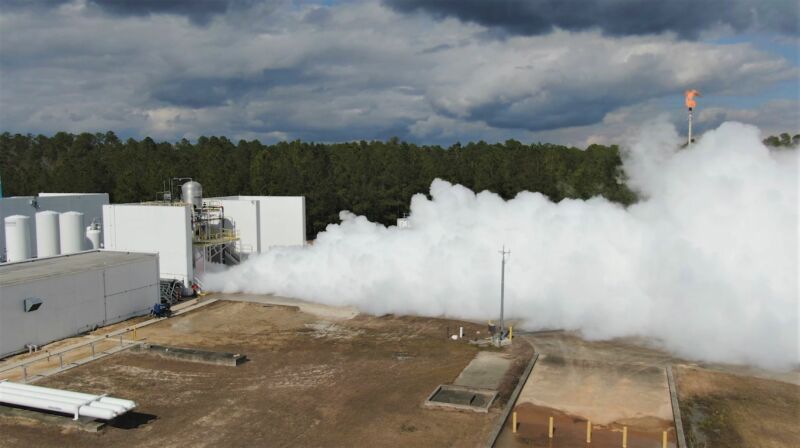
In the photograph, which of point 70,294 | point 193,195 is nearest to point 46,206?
point 193,195

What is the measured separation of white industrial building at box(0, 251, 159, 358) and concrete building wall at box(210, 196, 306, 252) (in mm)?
13363

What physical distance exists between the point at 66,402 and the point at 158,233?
871 inches

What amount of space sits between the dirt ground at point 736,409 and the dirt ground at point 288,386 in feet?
21.0

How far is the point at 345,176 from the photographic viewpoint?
7288cm

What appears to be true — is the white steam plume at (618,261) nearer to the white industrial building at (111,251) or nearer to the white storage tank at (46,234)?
the white industrial building at (111,251)

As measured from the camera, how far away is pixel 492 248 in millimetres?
38312

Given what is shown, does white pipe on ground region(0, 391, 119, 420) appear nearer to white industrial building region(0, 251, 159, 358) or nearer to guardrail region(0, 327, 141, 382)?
guardrail region(0, 327, 141, 382)

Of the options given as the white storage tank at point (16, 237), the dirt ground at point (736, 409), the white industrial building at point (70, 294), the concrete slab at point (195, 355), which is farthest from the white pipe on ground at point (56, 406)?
the white storage tank at point (16, 237)

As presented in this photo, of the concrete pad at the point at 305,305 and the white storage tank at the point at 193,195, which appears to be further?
the white storage tank at the point at 193,195

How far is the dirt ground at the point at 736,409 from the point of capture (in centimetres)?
1972

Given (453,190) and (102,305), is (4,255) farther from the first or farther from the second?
(453,190)

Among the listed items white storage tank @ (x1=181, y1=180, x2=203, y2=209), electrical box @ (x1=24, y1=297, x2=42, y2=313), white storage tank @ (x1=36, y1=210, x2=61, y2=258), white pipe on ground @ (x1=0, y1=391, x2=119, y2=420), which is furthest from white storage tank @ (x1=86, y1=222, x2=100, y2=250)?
Answer: white pipe on ground @ (x1=0, y1=391, x2=119, y2=420)

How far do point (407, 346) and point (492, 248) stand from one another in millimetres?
10557

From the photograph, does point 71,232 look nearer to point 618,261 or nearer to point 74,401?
point 74,401
